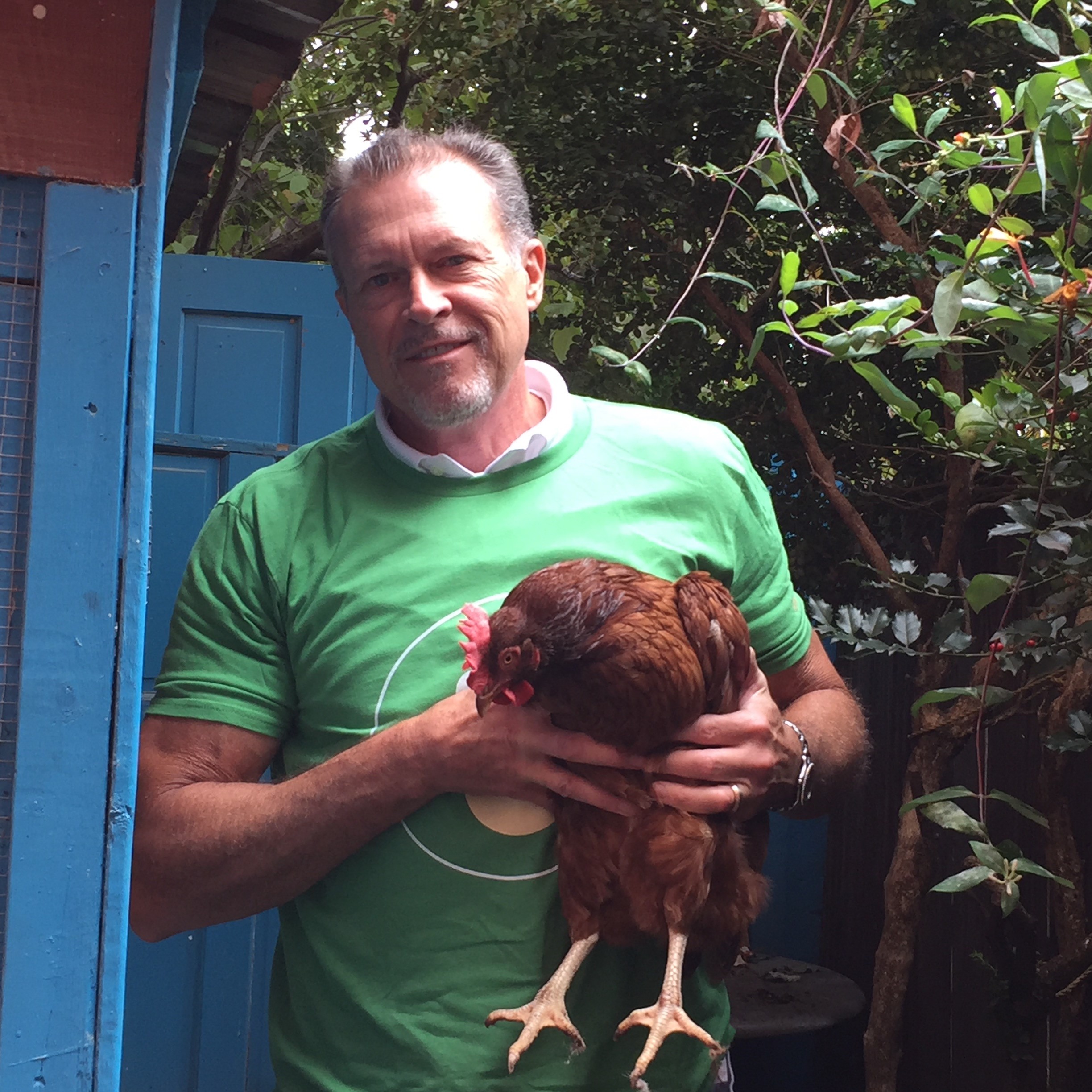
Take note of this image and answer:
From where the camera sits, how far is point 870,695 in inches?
165

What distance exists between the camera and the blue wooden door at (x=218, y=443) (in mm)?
3062

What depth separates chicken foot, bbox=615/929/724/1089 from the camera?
1.33 metres

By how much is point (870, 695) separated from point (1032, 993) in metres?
1.67

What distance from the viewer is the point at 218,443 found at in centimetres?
313

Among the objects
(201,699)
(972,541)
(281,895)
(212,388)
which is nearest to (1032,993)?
(972,541)

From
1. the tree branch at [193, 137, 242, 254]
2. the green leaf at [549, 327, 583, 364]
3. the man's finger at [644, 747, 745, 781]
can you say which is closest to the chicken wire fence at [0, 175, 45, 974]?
the man's finger at [644, 747, 745, 781]

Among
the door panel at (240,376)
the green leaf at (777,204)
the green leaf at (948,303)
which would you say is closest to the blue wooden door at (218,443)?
the door panel at (240,376)

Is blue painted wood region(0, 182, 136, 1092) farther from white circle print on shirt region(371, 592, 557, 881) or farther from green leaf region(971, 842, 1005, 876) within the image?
green leaf region(971, 842, 1005, 876)

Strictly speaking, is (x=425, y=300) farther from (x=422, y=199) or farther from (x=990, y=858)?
(x=990, y=858)

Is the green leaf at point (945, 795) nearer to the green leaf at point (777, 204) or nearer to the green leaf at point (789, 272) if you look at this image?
the green leaf at point (789, 272)

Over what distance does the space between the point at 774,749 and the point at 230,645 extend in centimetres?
72

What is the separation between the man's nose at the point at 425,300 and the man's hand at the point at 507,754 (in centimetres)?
51

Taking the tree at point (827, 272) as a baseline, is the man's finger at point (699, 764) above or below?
below

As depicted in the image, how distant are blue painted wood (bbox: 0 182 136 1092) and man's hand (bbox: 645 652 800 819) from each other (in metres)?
0.65
